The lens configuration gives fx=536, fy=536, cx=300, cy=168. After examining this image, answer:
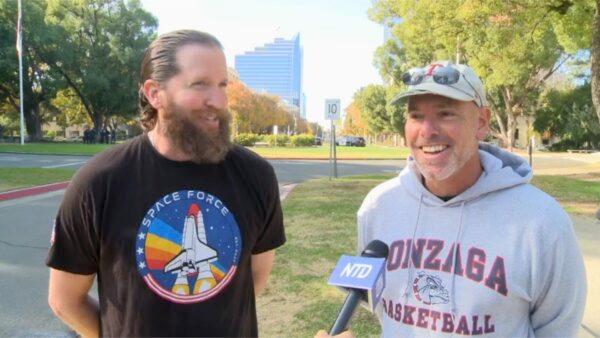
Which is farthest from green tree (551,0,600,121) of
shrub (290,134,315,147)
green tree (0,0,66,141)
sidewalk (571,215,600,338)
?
shrub (290,134,315,147)

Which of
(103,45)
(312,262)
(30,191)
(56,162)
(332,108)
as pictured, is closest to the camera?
(312,262)

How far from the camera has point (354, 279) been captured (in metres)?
1.62

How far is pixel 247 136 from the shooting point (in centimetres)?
5672

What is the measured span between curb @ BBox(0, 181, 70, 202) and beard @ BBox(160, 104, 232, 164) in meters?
11.6

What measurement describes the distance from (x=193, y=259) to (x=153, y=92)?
0.64 m

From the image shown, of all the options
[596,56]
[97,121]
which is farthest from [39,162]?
[97,121]

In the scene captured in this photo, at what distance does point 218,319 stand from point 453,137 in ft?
3.66

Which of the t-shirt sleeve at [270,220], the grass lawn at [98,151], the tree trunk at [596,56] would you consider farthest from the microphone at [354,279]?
the grass lawn at [98,151]

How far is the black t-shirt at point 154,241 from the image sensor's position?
1.88 meters

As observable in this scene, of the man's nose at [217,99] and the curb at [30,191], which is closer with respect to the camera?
the man's nose at [217,99]

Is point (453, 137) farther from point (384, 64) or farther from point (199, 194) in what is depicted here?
point (384, 64)

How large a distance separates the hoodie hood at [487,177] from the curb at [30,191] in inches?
467

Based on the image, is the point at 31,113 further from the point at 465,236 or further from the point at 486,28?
the point at 465,236

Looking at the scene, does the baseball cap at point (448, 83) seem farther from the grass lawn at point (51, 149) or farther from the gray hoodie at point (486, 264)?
the grass lawn at point (51, 149)
